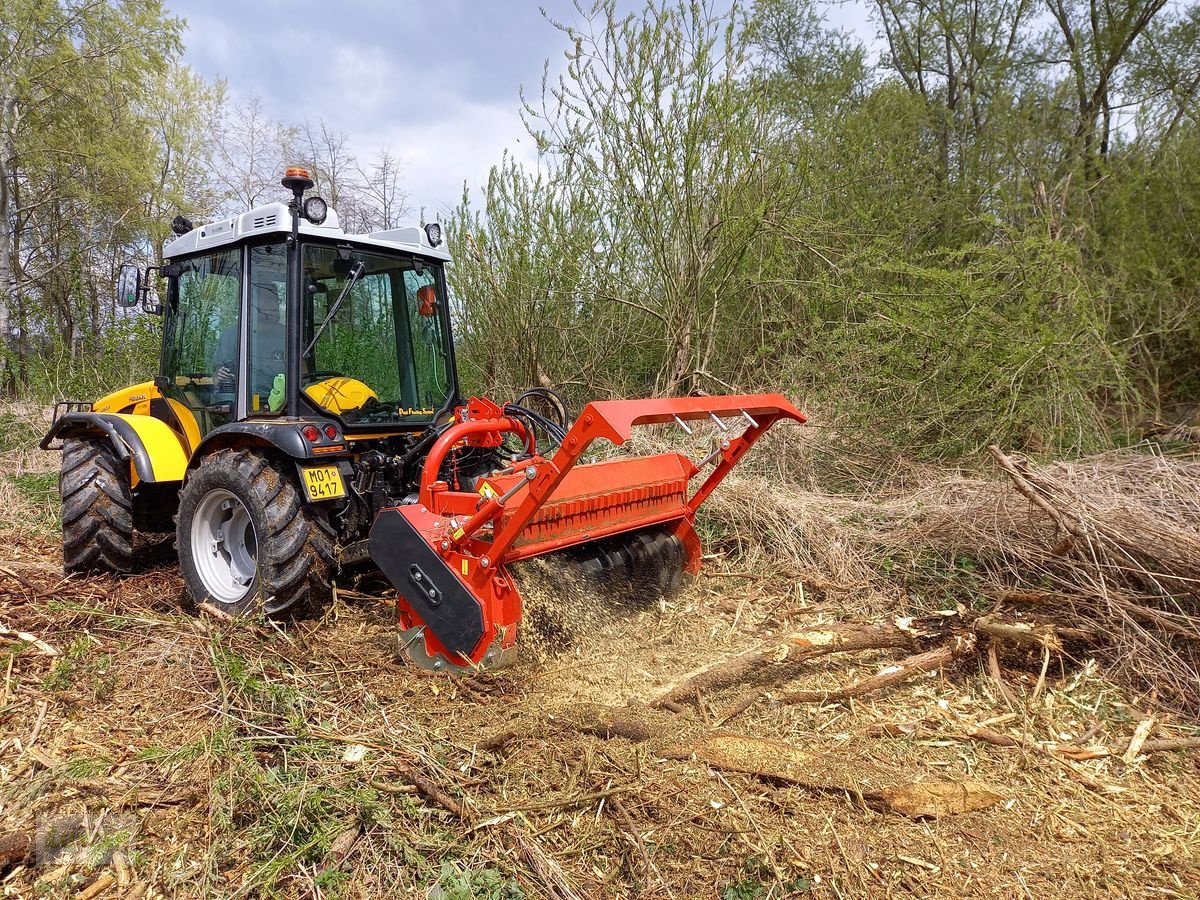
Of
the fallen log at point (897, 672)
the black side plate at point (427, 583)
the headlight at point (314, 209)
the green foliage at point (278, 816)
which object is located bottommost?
the green foliage at point (278, 816)

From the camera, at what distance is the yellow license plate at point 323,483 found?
11.5ft

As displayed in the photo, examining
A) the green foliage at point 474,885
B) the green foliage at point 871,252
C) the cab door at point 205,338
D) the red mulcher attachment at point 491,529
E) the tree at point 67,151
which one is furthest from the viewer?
the tree at point 67,151

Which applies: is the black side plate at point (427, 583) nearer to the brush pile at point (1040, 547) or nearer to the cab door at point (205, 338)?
the cab door at point (205, 338)

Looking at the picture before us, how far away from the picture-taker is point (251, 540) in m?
4.00

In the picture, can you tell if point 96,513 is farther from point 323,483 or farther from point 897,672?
point 897,672

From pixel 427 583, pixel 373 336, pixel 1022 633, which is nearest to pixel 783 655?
pixel 1022 633

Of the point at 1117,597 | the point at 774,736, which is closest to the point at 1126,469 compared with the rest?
the point at 1117,597

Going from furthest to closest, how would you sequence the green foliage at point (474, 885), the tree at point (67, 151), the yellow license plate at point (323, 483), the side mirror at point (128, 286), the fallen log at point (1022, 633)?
the tree at point (67, 151)
the side mirror at point (128, 286)
the yellow license plate at point (323, 483)
the fallen log at point (1022, 633)
the green foliage at point (474, 885)

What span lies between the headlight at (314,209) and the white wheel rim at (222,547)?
144 centimetres

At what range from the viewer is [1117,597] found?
11.5 ft

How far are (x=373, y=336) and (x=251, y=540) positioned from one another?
124 centimetres

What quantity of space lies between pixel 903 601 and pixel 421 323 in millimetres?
3095

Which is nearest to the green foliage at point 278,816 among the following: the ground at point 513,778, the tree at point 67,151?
the ground at point 513,778

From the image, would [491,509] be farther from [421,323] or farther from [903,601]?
[903,601]
